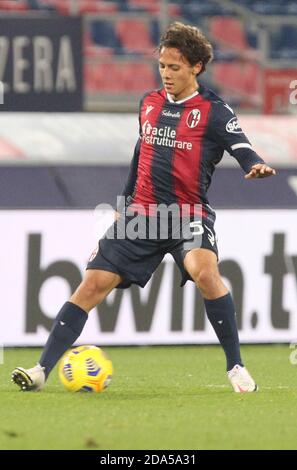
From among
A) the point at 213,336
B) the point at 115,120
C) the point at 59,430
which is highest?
the point at 115,120

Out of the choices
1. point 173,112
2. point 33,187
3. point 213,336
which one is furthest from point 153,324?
point 173,112

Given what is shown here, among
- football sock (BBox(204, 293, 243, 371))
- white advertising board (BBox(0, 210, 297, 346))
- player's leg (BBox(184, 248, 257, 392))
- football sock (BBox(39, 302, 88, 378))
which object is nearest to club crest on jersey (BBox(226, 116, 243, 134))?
player's leg (BBox(184, 248, 257, 392))

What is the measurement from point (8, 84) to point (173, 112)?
555 centimetres

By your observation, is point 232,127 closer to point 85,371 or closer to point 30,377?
point 85,371

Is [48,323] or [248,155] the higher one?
[248,155]

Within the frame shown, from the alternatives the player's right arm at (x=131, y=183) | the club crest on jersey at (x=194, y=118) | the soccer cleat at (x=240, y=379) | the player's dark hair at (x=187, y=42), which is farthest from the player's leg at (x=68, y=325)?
the player's dark hair at (x=187, y=42)

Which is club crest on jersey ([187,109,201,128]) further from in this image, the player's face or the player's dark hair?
the player's dark hair

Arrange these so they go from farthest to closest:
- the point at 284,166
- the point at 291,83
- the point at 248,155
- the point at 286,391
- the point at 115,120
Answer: the point at 291,83, the point at 115,120, the point at 284,166, the point at 286,391, the point at 248,155

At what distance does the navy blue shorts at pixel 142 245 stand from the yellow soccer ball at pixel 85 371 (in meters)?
0.45

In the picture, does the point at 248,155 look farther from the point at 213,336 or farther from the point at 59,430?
the point at 213,336

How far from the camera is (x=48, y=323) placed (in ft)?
35.7

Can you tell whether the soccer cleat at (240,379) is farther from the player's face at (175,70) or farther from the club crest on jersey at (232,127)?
the player's face at (175,70)

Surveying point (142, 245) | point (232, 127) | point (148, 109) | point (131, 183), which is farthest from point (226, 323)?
point (148, 109)

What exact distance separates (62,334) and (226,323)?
92cm
